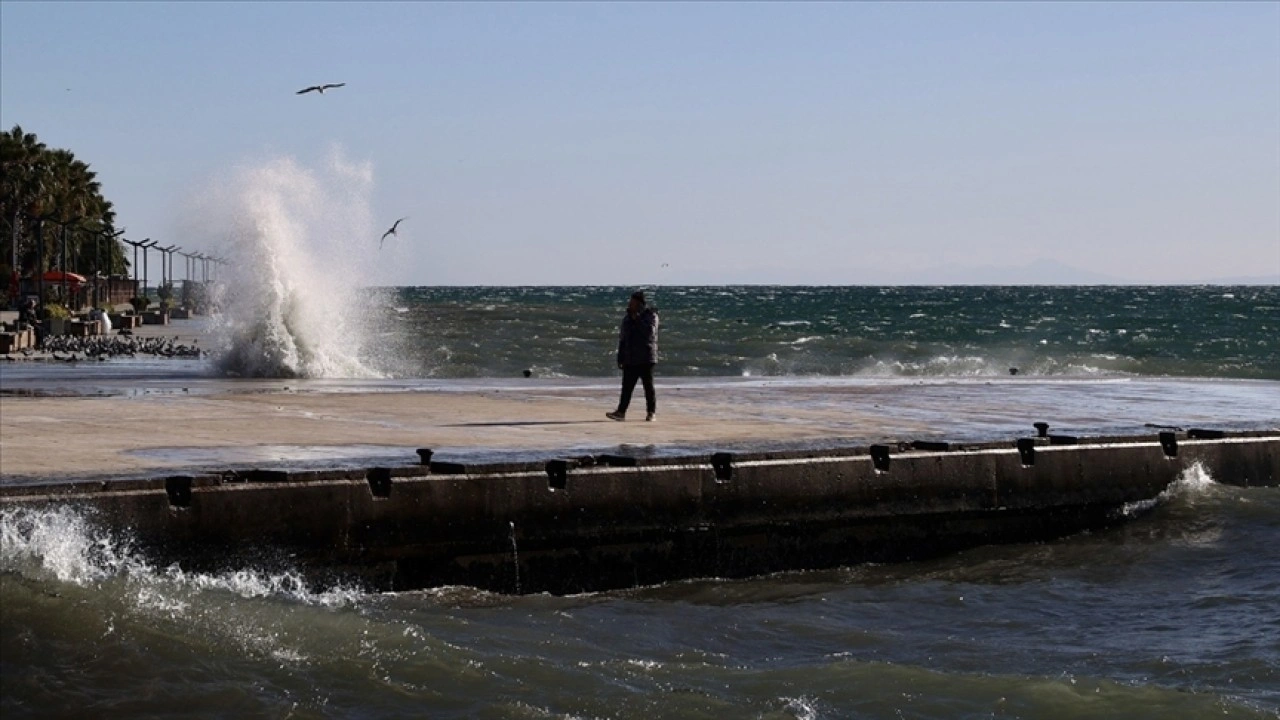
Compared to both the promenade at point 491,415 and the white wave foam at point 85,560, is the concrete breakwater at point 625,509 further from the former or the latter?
the promenade at point 491,415

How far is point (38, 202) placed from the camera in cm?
8406

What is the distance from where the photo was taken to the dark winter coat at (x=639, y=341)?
17.7m

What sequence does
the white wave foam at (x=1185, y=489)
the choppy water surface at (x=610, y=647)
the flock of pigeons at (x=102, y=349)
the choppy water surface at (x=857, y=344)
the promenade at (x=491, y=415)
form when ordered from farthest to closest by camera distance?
the choppy water surface at (x=857, y=344) < the flock of pigeons at (x=102, y=349) < the white wave foam at (x=1185, y=489) < the promenade at (x=491, y=415) < the choppy water surface at (x=610, y=647)

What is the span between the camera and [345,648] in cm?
1012

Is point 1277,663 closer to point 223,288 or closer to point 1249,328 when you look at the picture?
point 223,288

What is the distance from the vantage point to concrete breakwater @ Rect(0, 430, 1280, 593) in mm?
11352

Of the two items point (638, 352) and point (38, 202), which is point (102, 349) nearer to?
point (638, 352)

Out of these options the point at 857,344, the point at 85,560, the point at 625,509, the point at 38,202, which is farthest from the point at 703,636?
the point at 38,202

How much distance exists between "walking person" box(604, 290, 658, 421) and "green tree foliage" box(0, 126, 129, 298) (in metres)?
57.1

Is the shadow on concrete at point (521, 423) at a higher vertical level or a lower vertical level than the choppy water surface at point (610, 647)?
higher

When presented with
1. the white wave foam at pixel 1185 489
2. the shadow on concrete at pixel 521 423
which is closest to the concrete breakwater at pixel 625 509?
the white wave foam at pixel 1185 489

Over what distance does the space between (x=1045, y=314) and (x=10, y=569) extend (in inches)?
3519

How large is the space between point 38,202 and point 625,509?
7670 cm

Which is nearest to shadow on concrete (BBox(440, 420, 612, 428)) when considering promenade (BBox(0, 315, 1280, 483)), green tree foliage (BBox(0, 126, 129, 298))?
promenade (BBox(0, 315, 1280, 483))
